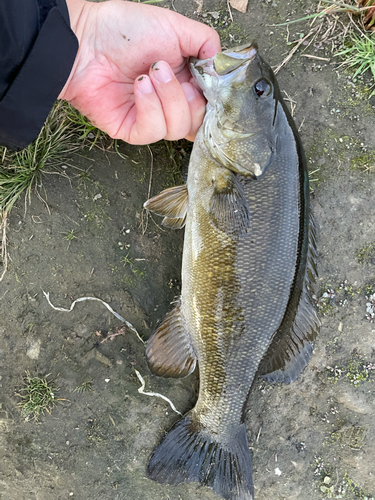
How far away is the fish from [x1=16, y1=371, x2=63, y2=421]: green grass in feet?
2.63

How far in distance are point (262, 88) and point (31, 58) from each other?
131 cm

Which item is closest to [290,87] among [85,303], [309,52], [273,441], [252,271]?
[309,52]

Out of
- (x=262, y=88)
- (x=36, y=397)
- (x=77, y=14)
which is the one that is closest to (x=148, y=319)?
(x=36, y=397)

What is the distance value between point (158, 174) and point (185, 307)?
3.43 ft

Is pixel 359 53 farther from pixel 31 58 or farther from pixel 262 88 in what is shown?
pixel 31 58

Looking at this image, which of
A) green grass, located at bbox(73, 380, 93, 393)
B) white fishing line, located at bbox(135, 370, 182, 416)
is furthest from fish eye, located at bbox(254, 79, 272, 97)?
green grass, located at bbox(73, 380, 93, 393)

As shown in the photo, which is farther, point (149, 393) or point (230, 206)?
point (149, 393)

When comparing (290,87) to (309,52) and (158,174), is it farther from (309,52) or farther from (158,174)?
(158,174)

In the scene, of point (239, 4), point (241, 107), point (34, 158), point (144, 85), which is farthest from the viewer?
point (239, 4)

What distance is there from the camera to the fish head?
6.64 ft

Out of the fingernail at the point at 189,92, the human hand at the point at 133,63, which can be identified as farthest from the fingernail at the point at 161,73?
the fingernail at the point at 189,92

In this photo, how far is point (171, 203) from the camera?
2367 millimetres

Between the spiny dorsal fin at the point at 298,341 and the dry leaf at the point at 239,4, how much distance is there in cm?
178

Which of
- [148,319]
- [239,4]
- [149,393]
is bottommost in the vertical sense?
[149,393]
